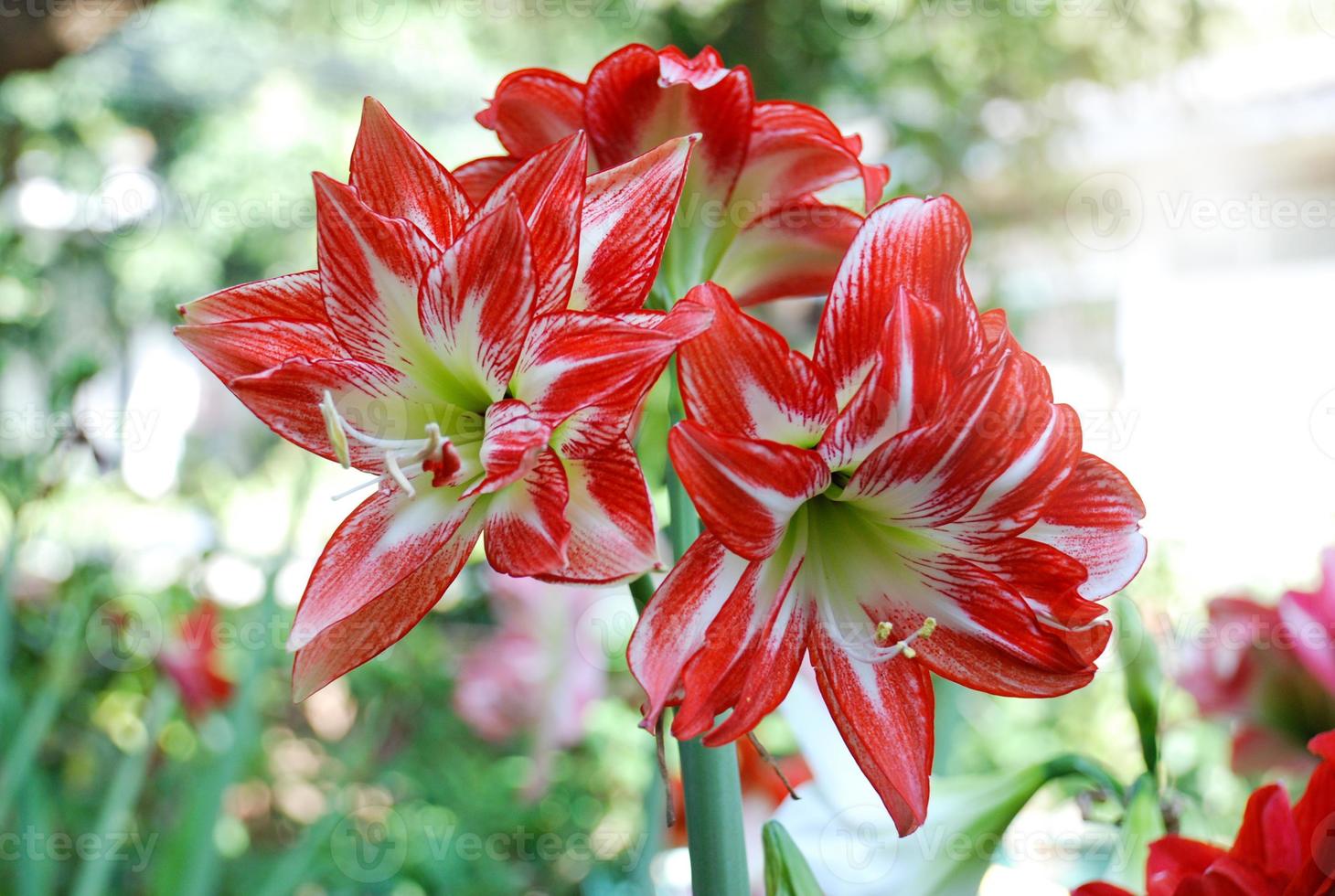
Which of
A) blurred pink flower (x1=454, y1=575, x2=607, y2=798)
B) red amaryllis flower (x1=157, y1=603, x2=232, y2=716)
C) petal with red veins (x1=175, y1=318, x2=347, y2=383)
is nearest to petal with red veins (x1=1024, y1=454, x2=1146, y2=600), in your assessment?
petal with red veins (x1=175, y1=318, x2=347, y2=383)

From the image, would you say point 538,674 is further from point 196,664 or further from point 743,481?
point 743,481

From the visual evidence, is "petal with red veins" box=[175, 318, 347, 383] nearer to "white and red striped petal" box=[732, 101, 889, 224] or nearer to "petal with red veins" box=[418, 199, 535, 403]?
"petal with red veins" box=[418, 199, 535, 403]

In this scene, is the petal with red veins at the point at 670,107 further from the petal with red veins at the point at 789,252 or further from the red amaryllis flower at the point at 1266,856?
the red amaryllis flower at the point at 1266,856

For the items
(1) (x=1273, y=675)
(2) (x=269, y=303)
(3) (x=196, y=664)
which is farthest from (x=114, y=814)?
(1) (x=1273, y=675)

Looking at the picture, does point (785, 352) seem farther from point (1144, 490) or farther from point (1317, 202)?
point (1317, 202)

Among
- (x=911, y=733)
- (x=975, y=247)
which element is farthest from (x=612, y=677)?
(x=975, y=247)
